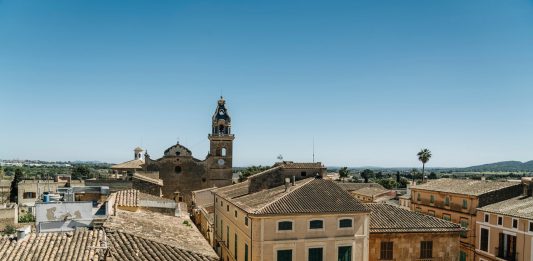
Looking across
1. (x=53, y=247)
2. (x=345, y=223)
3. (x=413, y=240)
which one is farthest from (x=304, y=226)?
(x=53, y=247)

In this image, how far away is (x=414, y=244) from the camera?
31.8 m

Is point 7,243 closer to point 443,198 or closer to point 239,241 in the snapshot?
point 239,241

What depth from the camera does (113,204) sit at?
1141 inches

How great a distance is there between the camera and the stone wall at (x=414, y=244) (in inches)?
1234

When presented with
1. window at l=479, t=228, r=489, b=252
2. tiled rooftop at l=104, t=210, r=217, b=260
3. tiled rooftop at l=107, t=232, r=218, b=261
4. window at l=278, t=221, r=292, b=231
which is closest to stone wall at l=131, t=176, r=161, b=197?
tiled rooftop at l=104, t=210, r=217, b=260

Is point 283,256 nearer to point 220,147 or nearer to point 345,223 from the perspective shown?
point 345,223

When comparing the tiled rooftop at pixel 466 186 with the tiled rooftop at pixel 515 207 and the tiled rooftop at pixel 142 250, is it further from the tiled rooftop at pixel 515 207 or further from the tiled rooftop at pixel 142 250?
the tiled rooftop at pixel 142 250

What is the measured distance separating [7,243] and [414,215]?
2820cm

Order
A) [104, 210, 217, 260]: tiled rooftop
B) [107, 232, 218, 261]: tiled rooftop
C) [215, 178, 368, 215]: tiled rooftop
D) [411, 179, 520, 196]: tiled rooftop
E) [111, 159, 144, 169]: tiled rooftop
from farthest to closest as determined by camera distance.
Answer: [111, 159, 144, 169]: tiled rooftop → [411, 179, 520, 196]: tiled rooftop → [215, 178, 368, 215]: tiled rooftop → [104, 210, 217, 260]: tiled rooftop → [107, 232, 218, 261]: tiled rooftop

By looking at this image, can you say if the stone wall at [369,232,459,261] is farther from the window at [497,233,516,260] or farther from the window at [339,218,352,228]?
the window at [497,233,516,260]

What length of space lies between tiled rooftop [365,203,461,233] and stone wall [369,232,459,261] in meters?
0.31

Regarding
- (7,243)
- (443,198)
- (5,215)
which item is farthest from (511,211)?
(5,215)

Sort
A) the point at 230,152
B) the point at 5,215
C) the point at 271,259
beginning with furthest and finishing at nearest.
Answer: the point at 230,152
the point at 5,215
the point at 271,259

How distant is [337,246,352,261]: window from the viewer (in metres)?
28.0
